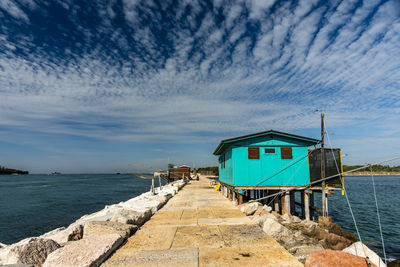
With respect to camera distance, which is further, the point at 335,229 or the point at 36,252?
the point at 335,229

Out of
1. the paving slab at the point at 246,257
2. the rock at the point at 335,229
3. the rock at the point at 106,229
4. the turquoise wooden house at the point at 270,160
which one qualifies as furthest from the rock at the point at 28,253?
the rock at the point at 335,229

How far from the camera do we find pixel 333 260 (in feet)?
14.3

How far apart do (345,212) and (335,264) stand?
22566 millimetres

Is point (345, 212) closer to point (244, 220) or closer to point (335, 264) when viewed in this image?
point (244, 220)

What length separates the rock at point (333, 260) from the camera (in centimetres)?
430

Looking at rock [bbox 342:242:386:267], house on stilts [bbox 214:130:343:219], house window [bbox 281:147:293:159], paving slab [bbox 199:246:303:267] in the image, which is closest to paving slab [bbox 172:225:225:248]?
paving slab [bbox 199:246:303:267]

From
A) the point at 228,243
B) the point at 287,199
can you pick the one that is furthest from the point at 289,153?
the point at 228,243

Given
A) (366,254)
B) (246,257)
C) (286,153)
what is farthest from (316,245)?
(286,153)

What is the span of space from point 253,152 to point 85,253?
1118cm

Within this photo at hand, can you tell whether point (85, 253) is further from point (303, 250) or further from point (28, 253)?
point (303, 250)

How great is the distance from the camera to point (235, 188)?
1401cm

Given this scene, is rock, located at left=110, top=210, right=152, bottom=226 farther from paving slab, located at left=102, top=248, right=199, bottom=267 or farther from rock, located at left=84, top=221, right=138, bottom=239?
paving slab, located at left=102, top=248, right=199, bottom=267

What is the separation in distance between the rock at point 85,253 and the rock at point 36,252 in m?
0.41

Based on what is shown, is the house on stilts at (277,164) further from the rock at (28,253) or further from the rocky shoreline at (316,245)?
the rock at (28,253)
